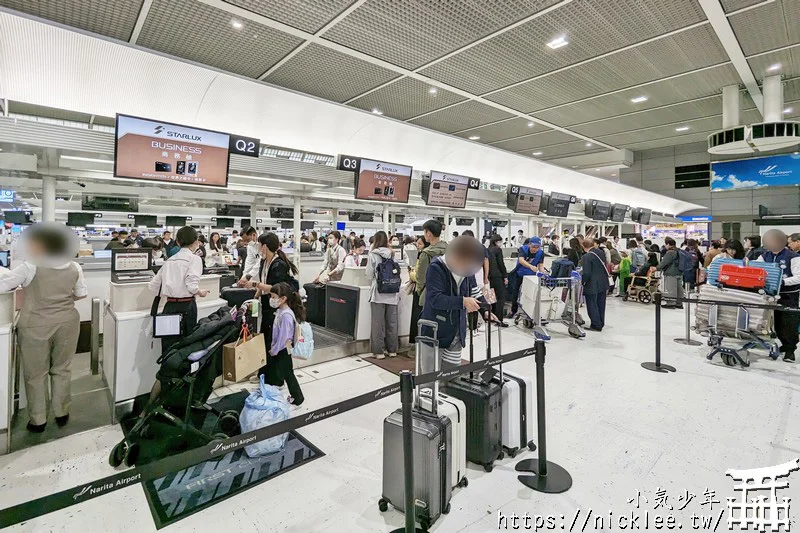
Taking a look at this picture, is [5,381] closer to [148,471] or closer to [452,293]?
[148,471]

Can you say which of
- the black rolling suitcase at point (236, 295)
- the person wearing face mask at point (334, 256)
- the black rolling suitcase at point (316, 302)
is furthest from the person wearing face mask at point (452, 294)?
the person wearing face mask at point (334, 256)

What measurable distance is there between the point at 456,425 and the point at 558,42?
14.5 feet

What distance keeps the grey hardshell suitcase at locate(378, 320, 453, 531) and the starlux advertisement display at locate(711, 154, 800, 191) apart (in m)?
14.9

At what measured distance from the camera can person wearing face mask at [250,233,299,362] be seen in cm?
402

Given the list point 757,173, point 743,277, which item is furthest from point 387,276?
point 757,173

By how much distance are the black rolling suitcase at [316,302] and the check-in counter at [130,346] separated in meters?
2.93

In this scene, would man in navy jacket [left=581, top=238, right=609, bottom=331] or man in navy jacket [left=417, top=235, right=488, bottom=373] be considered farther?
man in navy jacket [left=581, top=238, right=609, bottom=331]

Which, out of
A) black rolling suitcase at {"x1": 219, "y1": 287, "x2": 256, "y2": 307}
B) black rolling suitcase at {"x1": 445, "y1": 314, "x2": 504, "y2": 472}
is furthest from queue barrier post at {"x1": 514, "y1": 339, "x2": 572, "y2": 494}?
black rolling suitcase at {"x1": 219, "y1": 287, "x2": 256, "y2": 307}

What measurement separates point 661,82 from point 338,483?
6992 millimetres

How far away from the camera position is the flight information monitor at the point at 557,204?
11320 mm

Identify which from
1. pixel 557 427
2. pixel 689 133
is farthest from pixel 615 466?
pixel 689 133

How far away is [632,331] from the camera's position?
22.2ft

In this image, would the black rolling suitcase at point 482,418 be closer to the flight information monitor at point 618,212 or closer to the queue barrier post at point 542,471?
the queue barrier post at point 542,471

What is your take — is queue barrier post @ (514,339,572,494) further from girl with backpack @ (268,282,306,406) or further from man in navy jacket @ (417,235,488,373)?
girl with backpack @ (268,282,306,406)
